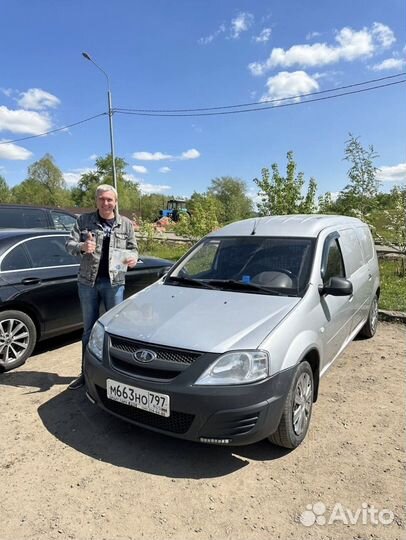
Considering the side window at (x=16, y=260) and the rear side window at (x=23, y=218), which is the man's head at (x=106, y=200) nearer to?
the side window at (x=16, y=260)

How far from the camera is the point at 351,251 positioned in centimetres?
444

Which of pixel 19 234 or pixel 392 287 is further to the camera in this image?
pixel 392 287

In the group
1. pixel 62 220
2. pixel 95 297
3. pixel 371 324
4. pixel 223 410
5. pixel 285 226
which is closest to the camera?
pixel 223 410

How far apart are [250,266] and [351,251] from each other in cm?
146

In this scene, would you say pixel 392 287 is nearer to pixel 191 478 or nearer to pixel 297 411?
pixel 297 411

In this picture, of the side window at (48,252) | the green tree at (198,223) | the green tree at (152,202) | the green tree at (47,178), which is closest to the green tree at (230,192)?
the green tree at (152,202)

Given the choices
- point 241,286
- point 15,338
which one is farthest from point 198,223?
point 241,286

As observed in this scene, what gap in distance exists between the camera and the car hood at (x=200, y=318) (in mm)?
2678

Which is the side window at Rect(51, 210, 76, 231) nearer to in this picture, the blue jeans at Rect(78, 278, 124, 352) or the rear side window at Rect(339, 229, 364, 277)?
the blue jeans at Rect(78, 278, 124, 352)

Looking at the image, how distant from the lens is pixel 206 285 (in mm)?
3592

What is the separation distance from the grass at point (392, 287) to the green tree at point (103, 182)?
55959 mm

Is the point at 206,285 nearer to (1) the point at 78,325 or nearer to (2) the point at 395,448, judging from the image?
(2) the point at 395,448

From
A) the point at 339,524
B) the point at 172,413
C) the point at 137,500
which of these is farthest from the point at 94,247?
the point at 339,524

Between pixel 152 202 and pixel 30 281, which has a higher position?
pixel 152 202
